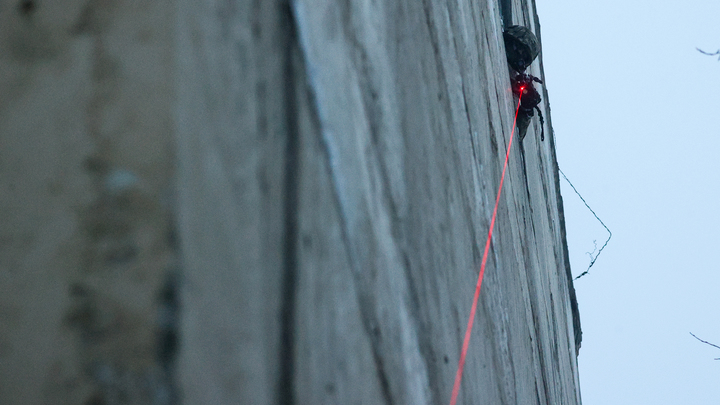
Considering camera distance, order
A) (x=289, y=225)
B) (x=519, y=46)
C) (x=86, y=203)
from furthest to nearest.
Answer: (x=519, y=46) < (x=289, y=225) < (x=86, y=203)

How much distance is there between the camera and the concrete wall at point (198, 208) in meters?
0.50

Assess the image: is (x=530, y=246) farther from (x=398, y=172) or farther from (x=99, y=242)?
(x=99, y=242)

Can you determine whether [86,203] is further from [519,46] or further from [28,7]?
[519,46]

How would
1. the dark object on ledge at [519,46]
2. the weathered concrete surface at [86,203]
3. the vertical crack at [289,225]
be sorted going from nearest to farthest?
the weathered concrete surface at [86,203] < the vertical crack at [289,225] < the dark object on ledge at [519,46]

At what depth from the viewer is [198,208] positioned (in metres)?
0.53

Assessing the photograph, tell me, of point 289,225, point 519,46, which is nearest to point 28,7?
point 289,225

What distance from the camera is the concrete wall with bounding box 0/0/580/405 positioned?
50 centimetres

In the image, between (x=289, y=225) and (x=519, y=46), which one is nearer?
(x=289, y=225)

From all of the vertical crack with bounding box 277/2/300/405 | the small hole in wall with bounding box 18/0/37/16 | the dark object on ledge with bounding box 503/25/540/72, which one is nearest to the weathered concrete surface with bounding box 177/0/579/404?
the vertical crack with bounding box 277/2/300/405

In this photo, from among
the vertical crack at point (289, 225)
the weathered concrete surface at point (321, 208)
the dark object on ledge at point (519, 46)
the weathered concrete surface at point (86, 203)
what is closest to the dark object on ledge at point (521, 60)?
the dark object on ledge at point (519, 46)

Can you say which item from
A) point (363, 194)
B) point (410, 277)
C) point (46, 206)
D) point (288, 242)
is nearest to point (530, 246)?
point (410, 277)

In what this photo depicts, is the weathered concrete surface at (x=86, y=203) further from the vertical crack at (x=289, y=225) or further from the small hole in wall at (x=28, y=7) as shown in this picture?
the vertical crack at (x=289, y=225)

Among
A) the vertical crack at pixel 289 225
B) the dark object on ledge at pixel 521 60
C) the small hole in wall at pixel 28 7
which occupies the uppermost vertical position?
the dark object on ledge at pixel 521 60

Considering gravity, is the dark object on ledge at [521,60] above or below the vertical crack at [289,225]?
above
